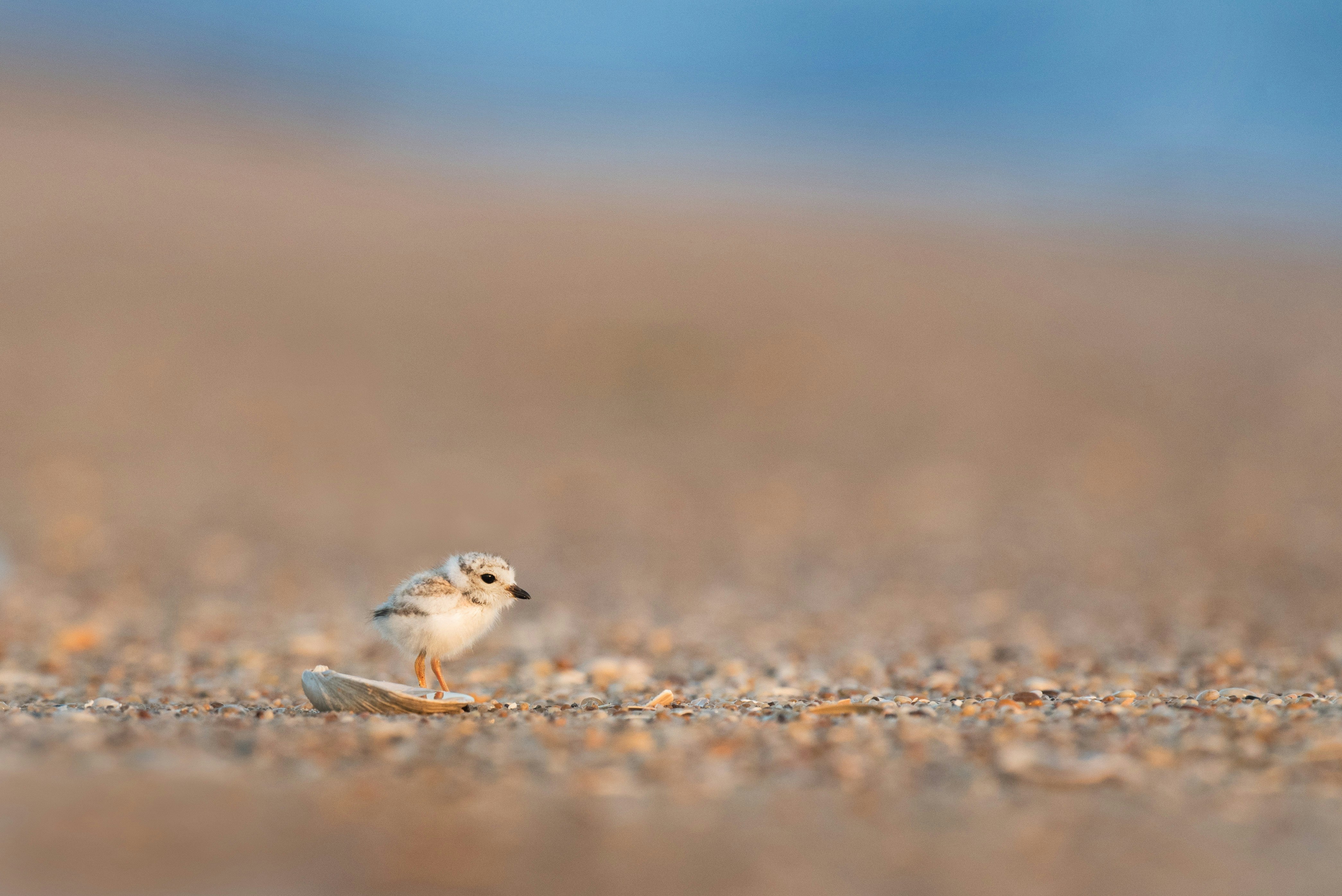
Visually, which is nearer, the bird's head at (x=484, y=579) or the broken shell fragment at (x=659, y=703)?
the broken shell fragment at (x=659, y=703)

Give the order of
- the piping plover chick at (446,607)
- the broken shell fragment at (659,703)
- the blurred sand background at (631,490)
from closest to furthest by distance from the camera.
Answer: the blurred sand background at (631,490) → the broken shell fragment at (659,703) → the piping plover chick at (446,607)

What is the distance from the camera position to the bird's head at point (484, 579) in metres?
6.06

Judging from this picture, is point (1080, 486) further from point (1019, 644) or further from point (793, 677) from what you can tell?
point (793, 677)

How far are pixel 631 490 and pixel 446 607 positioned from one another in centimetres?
961

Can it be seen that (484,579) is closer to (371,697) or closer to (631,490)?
(371,697)

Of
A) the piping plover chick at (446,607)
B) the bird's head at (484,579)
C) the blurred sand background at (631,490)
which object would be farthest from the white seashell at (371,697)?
the bird's head at (484,579)

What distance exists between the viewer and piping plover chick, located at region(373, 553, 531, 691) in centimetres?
586

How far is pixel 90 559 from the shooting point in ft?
37.3

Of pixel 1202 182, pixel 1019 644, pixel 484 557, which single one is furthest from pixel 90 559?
pixel 1202 182

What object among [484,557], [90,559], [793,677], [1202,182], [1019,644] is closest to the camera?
[484,557]

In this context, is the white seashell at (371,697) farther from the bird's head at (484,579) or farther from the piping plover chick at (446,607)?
the bird's head at (484,579)

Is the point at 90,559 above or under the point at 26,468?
under

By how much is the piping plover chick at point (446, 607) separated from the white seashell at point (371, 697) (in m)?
0.53

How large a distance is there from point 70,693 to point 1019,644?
5382 mm
